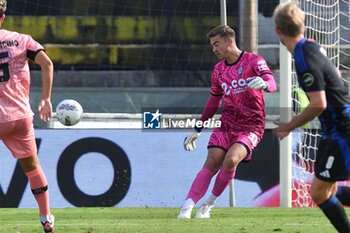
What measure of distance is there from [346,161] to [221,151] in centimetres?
327

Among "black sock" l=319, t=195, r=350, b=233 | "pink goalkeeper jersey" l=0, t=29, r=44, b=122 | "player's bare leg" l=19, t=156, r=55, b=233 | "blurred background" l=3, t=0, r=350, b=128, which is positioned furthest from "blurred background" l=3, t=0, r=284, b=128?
"black sock" l=319, t=195, r=350, b=233

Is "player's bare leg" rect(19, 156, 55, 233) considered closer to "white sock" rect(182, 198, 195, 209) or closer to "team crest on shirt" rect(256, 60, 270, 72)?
"white sock" rect(182, 198, 195, 209)

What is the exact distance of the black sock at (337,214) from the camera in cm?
620

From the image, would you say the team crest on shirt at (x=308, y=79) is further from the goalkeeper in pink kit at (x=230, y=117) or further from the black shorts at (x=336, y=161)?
the goalkeeper in pink kit at (x=230, y=117)

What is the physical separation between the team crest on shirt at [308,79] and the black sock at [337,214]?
2.89 ft

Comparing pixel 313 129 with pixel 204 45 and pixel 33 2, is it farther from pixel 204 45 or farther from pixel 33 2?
pixel 33 2

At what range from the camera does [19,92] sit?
276 inches

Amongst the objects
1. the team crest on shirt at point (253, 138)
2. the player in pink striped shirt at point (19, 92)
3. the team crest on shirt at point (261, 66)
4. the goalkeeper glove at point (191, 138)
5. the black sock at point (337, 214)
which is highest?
the player in pink striped shirt at point (19, 92)

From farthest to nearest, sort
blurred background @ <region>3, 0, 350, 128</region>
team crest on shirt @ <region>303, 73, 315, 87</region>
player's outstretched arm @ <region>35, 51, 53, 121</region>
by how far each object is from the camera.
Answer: blurred background @ <region>3, 0, 350, 128</region> < player's outstretched arm @ <region>35, 51, 53, 121</region> < team crest on shirt @ <region>303, 73, 315, 87</region>

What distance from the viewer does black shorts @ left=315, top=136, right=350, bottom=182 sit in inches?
239

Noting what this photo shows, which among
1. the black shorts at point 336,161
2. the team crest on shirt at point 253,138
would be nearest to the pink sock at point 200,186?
the team crest on shirt at point 253,138

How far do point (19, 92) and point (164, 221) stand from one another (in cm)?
237

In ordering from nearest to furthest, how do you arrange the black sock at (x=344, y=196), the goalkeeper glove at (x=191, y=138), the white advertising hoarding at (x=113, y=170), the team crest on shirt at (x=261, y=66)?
1. the black sock at (x=344, y=196)
2. the team crest on shirt at (x=261, y=66)
3. the goalkeeper glove at (x=191, y=138)
4. the white advertising hoarding at (x=113, y=170)

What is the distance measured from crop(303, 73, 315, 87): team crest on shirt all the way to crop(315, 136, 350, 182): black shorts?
0.48m
